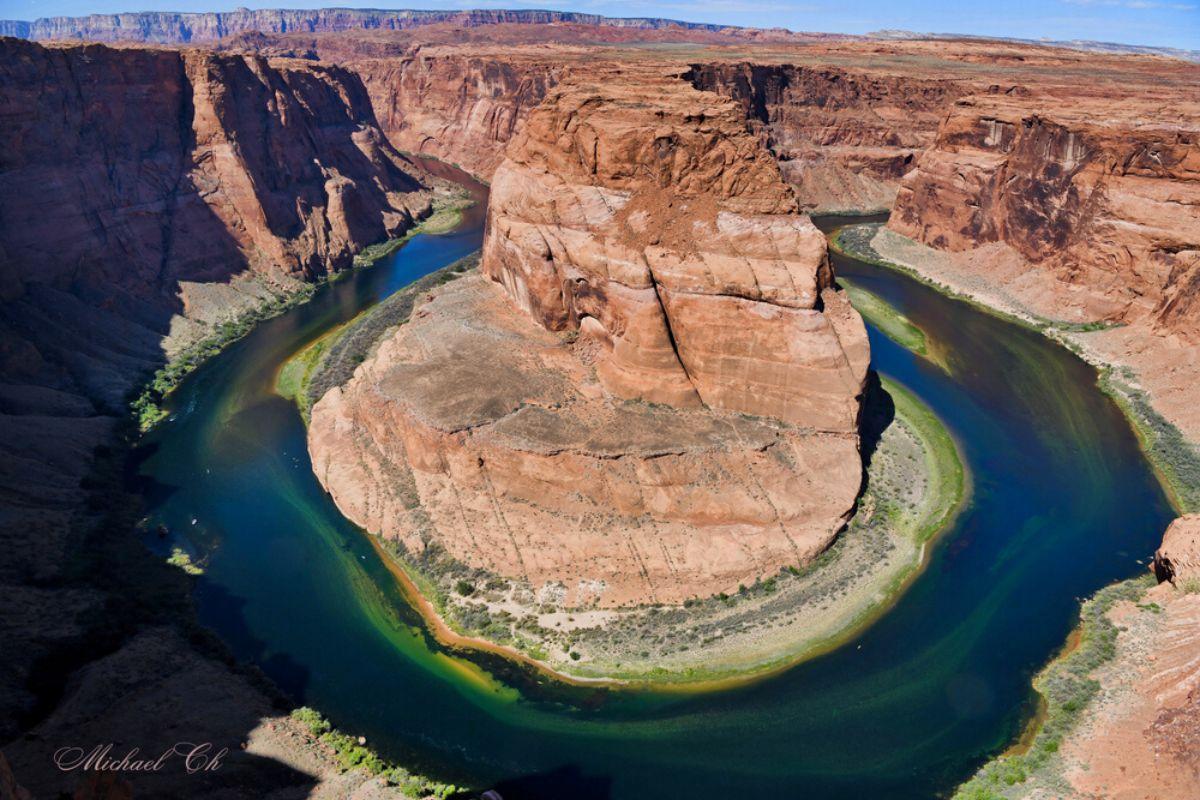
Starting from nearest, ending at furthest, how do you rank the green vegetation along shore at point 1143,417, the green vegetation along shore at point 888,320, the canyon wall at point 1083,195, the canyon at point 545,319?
the canyon at point 545,319, the green vegetation along shore at point 1143,417, the canyon wall at point 1083,195, the green vegetation along shore at point 888,320

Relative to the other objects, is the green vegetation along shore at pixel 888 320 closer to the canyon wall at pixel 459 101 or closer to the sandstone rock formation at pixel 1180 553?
the sandstone rock formation at pixel 1180 553

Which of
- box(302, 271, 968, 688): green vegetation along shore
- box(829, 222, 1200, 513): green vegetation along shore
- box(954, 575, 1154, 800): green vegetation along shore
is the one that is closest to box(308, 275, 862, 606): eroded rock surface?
box(302, 271, 968, 688): green vegetation along shore

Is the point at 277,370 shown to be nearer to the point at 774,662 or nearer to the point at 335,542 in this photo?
the point at 335,542

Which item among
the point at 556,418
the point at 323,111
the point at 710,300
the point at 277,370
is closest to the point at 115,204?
the point at 277,370

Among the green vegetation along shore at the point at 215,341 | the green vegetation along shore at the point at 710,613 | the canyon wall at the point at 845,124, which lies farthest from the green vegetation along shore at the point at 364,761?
the canyon wall at the point at 845,124

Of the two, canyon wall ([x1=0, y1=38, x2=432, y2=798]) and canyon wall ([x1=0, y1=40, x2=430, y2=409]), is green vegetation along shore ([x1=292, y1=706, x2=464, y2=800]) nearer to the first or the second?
canyon wall ([x1=0, y1=38, x2=432, y2=798])

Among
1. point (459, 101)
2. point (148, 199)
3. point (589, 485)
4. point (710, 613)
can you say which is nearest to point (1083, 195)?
point (710, 613)
